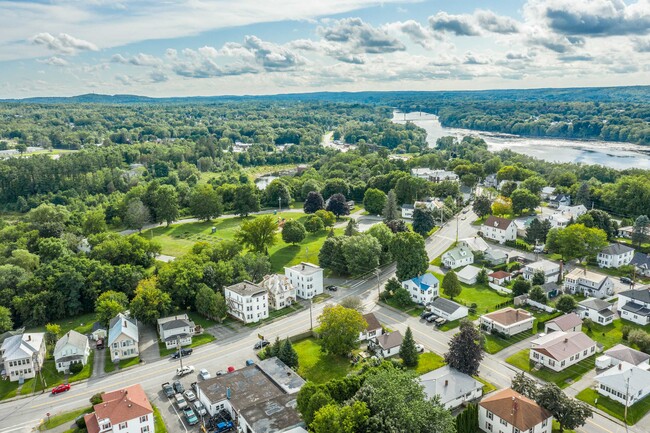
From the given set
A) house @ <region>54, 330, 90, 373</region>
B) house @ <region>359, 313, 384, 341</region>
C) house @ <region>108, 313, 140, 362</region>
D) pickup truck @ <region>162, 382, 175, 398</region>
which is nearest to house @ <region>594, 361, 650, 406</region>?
house @ <region>359, 313, 384, 341</region>

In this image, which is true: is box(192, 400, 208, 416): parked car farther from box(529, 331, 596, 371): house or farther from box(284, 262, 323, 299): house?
box(529, 331, 596, 371): house

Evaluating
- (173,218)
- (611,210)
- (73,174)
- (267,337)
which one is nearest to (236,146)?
(73,174)

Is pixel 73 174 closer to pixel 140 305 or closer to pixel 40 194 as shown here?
pixel 40 194

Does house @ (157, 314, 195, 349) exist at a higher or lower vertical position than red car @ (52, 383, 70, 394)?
higher

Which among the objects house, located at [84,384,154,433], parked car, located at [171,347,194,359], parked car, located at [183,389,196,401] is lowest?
parked car, located at [171,347,194,359]

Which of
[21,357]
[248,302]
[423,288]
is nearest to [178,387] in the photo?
[248,302]
